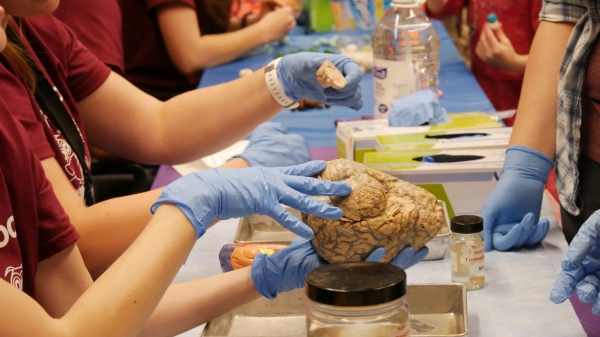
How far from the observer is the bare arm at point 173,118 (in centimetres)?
176

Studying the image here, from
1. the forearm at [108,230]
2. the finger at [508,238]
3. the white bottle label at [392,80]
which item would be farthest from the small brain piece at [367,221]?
the white bottle label at [392,80]

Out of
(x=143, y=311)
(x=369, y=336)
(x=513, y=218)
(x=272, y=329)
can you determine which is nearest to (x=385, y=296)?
(x=369, y=336)

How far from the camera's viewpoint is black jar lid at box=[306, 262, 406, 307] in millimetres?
Answer: 763

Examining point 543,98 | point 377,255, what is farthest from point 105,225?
point 543,98

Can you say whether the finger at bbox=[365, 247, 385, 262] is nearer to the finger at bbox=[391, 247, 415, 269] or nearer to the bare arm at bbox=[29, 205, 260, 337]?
the finger at bbox=[391, 247, 415, 269]

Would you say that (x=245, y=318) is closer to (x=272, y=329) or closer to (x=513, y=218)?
(x=272, y=329)

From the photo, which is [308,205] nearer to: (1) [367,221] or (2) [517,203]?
(1) [367,221]

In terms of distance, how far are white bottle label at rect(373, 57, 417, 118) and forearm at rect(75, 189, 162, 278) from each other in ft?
3.12

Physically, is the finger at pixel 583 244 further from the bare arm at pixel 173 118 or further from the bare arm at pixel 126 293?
the bare arm at pixel 173 118

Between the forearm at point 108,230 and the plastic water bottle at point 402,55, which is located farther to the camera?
the plastic water bottle at point 402,55

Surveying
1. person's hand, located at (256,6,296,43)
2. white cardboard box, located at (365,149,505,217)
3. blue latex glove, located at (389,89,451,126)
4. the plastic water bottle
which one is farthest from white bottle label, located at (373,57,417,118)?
person's hand, located at (256,6,296,43)

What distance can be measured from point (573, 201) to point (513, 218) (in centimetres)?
14

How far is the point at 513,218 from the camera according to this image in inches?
62.9

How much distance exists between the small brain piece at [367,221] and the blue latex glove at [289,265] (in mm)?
16
